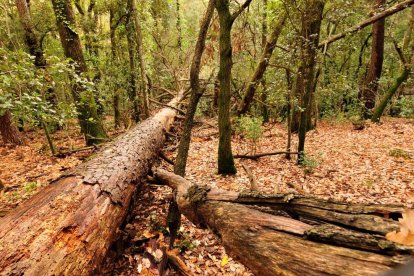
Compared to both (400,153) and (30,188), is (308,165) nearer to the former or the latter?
(400,153)

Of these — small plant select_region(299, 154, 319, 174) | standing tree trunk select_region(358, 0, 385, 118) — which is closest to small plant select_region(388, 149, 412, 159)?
small plant select_region(299, 154, 319, 174)

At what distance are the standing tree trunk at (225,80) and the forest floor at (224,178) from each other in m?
0.44

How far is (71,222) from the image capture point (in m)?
2.79

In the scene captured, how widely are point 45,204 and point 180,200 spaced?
5.16 feet

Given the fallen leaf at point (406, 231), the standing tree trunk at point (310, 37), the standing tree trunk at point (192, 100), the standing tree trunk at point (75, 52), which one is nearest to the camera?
the fallen leaf at point (406, 231)

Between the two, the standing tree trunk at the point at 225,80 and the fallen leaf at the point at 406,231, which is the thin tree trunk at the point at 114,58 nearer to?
the standing tree trunk at the point at 225,80

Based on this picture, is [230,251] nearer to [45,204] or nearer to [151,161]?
[45,204]

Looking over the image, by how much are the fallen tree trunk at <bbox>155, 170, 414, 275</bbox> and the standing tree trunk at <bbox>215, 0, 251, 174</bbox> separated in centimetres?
307

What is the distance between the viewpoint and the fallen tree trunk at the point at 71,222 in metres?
2.37

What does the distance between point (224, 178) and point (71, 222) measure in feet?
12.6

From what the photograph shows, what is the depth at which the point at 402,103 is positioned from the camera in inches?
611

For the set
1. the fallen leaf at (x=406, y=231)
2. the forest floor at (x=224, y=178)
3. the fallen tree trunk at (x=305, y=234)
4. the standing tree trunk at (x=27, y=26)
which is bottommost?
the forest floor at (x=224, y=178)

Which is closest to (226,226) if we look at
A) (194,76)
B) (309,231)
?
(309,231)

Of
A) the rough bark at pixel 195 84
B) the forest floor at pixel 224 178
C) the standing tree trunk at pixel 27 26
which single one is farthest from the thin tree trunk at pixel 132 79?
the rough bark at pixel 195 84
